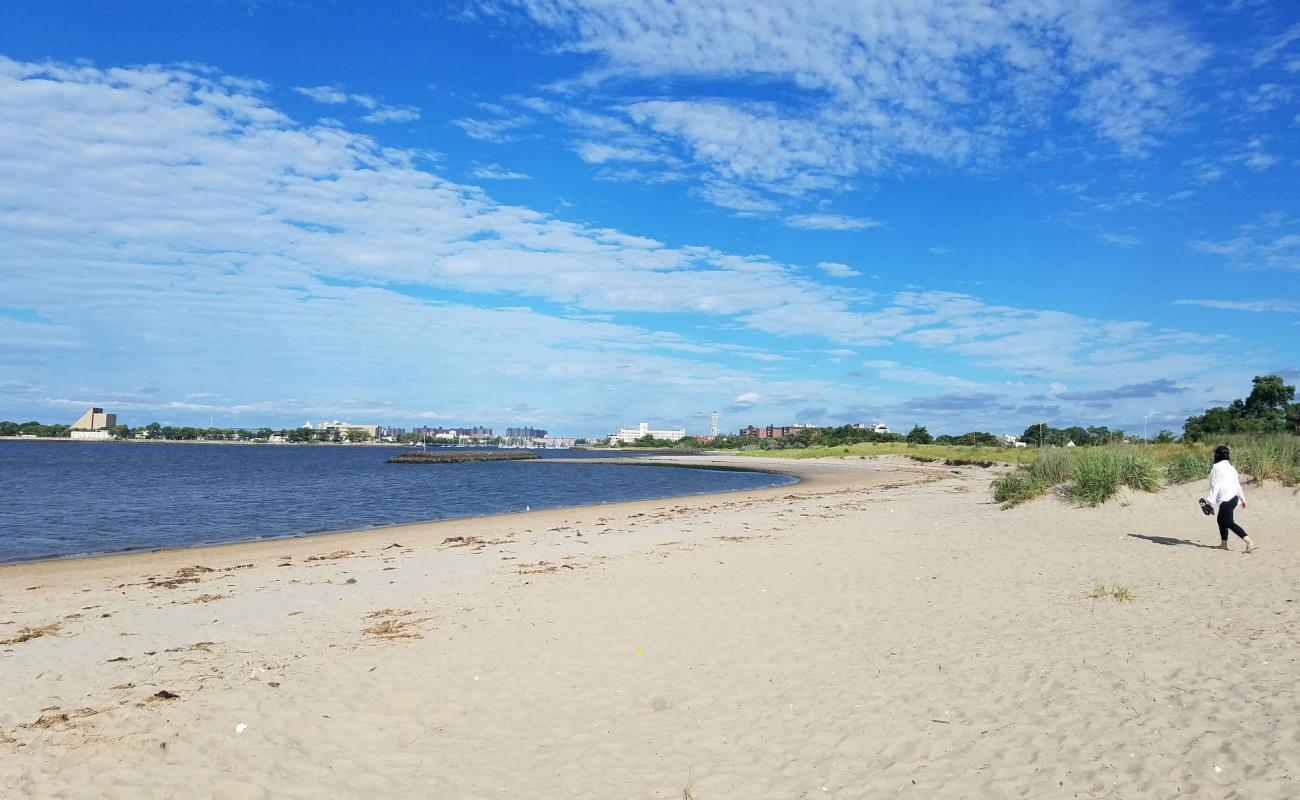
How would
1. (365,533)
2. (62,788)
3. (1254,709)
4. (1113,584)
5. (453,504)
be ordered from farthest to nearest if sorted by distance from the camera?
(453,504) < (365,533) < (1113,584) < (1254,709) < (62,788)

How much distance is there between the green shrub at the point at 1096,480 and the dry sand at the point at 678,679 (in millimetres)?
6164

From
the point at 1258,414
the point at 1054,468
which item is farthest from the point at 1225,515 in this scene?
the point at 1258,414

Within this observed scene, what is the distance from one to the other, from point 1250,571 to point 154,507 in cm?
3653

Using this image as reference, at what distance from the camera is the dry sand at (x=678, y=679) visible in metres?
5.21

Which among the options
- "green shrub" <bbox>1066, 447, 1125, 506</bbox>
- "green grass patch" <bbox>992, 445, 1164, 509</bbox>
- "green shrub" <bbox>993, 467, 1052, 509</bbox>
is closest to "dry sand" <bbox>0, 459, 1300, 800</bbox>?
"green shrub" <bbox>1066, 447, 1125, 506</bbox>

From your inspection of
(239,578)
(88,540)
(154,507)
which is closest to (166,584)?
(239,578)

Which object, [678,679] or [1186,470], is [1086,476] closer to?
[1186,470]

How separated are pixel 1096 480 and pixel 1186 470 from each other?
3.58m

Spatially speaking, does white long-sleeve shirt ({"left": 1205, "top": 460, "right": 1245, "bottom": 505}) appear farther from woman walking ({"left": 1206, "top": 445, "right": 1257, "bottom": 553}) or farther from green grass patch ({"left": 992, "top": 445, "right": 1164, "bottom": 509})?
green grass patch ({"left": 992, "top": 445, "right": 1164, "bottom": 509})

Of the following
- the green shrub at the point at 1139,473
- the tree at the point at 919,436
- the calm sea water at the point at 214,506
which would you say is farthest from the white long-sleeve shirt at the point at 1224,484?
the tree at the point at 919,436

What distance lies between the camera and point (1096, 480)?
19.9m

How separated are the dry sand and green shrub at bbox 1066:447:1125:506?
616 centimetres

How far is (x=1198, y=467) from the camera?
69.3ft

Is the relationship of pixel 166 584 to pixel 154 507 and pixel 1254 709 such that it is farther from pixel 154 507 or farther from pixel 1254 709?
pixel 154 507
